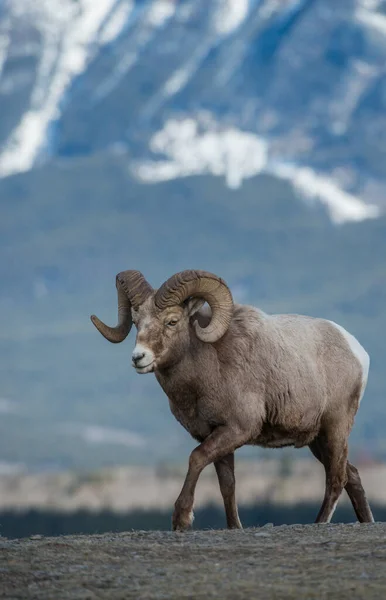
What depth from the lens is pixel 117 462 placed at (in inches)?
6329

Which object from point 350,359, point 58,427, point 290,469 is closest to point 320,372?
point 350,359

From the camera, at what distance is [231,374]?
17.6m

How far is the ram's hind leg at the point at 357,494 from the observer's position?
19.3m

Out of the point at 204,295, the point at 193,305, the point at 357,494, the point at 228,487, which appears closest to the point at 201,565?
the point at 228,487

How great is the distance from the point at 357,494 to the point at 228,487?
250 cm

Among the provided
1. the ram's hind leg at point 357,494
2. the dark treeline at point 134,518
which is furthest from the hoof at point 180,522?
the dark treeline at point 134,518

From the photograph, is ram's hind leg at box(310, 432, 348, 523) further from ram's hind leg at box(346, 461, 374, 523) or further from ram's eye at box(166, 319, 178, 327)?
ram's eye at box(166, 319, 178, 327)

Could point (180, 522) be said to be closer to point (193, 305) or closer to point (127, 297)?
point (193, 305)

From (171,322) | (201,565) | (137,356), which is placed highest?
(171,322)

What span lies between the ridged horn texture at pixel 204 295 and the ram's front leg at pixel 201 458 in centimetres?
115

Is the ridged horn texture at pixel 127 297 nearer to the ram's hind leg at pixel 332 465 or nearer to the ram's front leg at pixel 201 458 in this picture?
the ram's front leg at pixel 201 458

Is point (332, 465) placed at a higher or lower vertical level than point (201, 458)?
higher

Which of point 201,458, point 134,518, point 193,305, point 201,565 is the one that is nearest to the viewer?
point 201,565

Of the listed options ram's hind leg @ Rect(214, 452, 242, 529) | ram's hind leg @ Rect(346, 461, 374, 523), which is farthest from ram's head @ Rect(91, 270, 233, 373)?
ram's hind leg @ Rect(346, 461, 374, 523)
